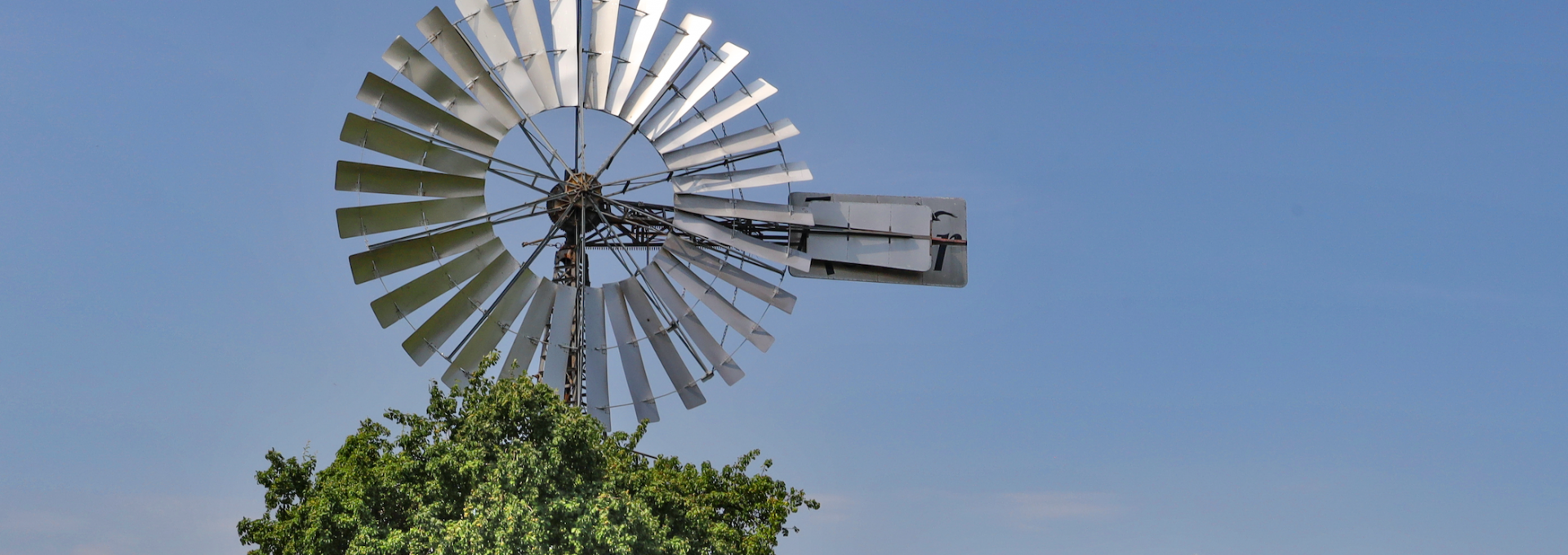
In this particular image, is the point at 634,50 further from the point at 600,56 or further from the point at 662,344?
the point at 662,344

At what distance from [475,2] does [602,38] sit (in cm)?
251

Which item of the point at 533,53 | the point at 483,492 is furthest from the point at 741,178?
the point at 483,492

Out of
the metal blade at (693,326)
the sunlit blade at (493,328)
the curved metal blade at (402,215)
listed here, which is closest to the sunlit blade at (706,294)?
the metal blade at (693,326)

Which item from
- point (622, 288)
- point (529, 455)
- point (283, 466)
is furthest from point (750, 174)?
point (283, 466)

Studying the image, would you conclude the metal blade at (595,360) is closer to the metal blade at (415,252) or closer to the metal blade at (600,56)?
the metal blade at (415,252)

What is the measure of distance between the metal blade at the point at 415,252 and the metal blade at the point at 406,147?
1194 mm

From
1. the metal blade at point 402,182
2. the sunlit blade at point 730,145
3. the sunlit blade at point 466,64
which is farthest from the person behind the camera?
the sunlit blade at point 730,145

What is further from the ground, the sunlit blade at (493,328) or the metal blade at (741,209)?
the metal blade at (741,209)

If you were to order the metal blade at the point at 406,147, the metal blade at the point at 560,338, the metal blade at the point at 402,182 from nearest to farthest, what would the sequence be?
the metal blade at the point at 406,147, the metal blade at the point at 402,182, the metal blade at the point at 560,338

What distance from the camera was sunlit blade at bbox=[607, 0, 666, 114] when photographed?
86.6 feet

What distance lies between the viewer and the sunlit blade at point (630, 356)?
26.4 meters

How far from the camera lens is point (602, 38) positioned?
26453 millimetres

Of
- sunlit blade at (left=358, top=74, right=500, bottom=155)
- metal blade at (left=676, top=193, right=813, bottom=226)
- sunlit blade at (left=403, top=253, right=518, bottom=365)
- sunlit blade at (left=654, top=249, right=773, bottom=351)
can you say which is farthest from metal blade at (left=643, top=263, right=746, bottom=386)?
sunlit blade at (left=358, top=74, right=500, bottom=155)

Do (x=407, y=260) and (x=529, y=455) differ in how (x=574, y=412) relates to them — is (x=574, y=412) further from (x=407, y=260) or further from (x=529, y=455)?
(x=407, y=260)
